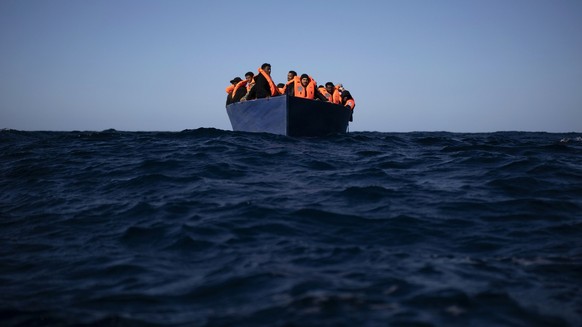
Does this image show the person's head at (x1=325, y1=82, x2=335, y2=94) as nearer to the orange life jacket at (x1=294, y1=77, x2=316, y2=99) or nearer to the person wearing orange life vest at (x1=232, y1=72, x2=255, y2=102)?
the orange life jacket at (x1=294, y1=77, x2=316, y2=99)

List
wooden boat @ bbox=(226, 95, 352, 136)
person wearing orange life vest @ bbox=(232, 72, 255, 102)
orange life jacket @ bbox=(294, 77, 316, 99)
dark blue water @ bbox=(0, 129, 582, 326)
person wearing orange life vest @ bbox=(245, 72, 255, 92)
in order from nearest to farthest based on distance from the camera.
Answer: dark blue water @ bbox=(0, 129, 582, 326), wooden boat @ bbox=(226, 95, 352, 136), orange life jacket @ bbox=(294, 77, 316, 99), person wearing orange life vest @ bbox=(245, 72, 255, 92), person wearing orange life vest @ bbox=(232, 72, 255, 102)

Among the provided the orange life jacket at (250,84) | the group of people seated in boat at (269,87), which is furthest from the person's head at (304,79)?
the orange life jacket at (250,84)

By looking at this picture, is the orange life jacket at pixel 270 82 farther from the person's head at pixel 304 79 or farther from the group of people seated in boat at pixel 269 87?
the person's head at pixel 304 79

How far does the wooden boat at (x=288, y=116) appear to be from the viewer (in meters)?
14.2

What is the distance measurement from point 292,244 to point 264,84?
11.4 m

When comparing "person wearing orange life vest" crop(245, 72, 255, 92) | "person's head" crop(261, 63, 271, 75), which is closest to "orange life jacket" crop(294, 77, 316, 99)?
"person's head" crop(261, 63, 271, 75)

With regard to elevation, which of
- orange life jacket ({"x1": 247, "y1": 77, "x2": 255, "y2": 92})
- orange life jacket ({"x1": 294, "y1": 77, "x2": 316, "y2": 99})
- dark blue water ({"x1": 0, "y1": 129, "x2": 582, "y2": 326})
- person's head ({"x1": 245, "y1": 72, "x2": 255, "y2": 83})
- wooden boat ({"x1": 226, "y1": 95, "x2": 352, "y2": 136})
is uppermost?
person's head ({"x1": 245, "y1": 72, "x2": 255, "y2": 83})

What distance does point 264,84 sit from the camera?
51.2 ft

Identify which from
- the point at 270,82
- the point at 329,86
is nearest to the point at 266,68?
the point at 270,82

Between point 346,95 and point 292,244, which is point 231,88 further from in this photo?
point 292,244

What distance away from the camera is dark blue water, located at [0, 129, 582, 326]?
337cm

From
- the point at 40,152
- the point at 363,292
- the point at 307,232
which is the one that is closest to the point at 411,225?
the point at 307,232

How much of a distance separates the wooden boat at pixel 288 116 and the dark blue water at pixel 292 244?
4.34 meters

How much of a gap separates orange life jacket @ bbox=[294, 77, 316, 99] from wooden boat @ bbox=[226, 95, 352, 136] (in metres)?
0.89
